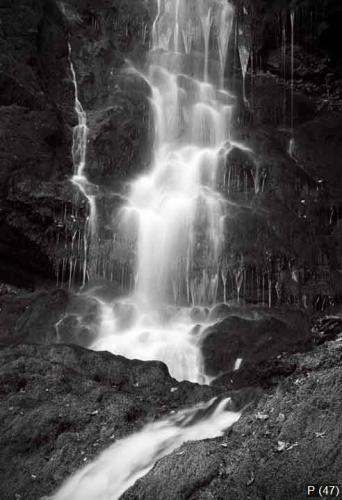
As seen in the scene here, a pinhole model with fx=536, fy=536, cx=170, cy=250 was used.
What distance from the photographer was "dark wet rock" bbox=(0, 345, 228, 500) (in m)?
6.74

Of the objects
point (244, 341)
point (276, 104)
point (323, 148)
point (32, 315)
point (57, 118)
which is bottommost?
point (244, 341)

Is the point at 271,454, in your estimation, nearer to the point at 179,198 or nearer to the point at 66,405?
the point at 66,405

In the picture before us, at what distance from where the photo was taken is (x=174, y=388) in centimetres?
882

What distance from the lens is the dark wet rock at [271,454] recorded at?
4.81 m

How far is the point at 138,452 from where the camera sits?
6613 mm

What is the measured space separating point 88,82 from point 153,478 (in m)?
18.1

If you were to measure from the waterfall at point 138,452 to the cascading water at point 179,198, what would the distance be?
495 cm

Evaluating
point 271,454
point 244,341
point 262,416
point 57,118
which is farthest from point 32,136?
point 271,454

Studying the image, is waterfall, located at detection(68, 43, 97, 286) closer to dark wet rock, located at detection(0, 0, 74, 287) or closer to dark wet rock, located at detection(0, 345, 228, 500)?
dark wet rock, located at detection(0, 0, 74, 287)

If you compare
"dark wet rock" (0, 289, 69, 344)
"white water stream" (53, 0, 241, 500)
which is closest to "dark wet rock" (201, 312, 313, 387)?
"white water stream" (53, 0, 241, 500)

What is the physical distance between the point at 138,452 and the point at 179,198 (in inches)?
452

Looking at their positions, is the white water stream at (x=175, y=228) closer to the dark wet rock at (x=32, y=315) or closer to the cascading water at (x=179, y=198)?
the cascading water at (x=179, y=198)

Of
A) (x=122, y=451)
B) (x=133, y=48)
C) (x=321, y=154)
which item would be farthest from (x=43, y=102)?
(x=122, y=451)

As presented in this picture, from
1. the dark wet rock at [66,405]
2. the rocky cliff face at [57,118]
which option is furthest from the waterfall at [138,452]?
the rocky cliff face at [57,118]
